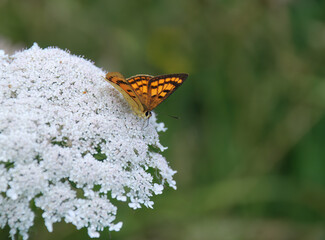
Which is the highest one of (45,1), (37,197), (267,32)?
(45,1)

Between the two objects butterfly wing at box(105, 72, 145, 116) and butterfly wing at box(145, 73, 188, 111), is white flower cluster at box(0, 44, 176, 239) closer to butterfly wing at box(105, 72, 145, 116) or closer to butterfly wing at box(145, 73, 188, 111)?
butterfly wing at box(105, 72, 145, 116)

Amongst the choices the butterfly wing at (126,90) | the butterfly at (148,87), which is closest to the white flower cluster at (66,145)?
the butterfly wing at (126,90)

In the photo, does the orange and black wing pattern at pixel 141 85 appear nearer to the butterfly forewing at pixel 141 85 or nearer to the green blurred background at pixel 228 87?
the butterfly forewing at pixel 141 85

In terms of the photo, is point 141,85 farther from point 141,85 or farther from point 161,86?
point 161,86

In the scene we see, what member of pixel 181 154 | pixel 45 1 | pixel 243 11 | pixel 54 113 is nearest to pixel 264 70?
pixel 243 11

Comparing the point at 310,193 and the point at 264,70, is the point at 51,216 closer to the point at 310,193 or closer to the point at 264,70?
the point at 310,193

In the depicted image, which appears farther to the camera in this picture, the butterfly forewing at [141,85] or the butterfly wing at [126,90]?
the butterfly forewing at [141,85]

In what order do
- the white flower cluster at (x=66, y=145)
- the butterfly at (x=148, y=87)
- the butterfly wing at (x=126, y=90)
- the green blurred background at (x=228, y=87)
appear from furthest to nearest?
the green blurred background at (x=228, y=87) → the butterfly at (x=148, y=87) → the butterfly wing at (x=126, y=90) → the white flower cluster at (x=66, y=145)

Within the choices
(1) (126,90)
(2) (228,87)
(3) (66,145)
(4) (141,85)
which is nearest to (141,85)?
(4) (141,85)
